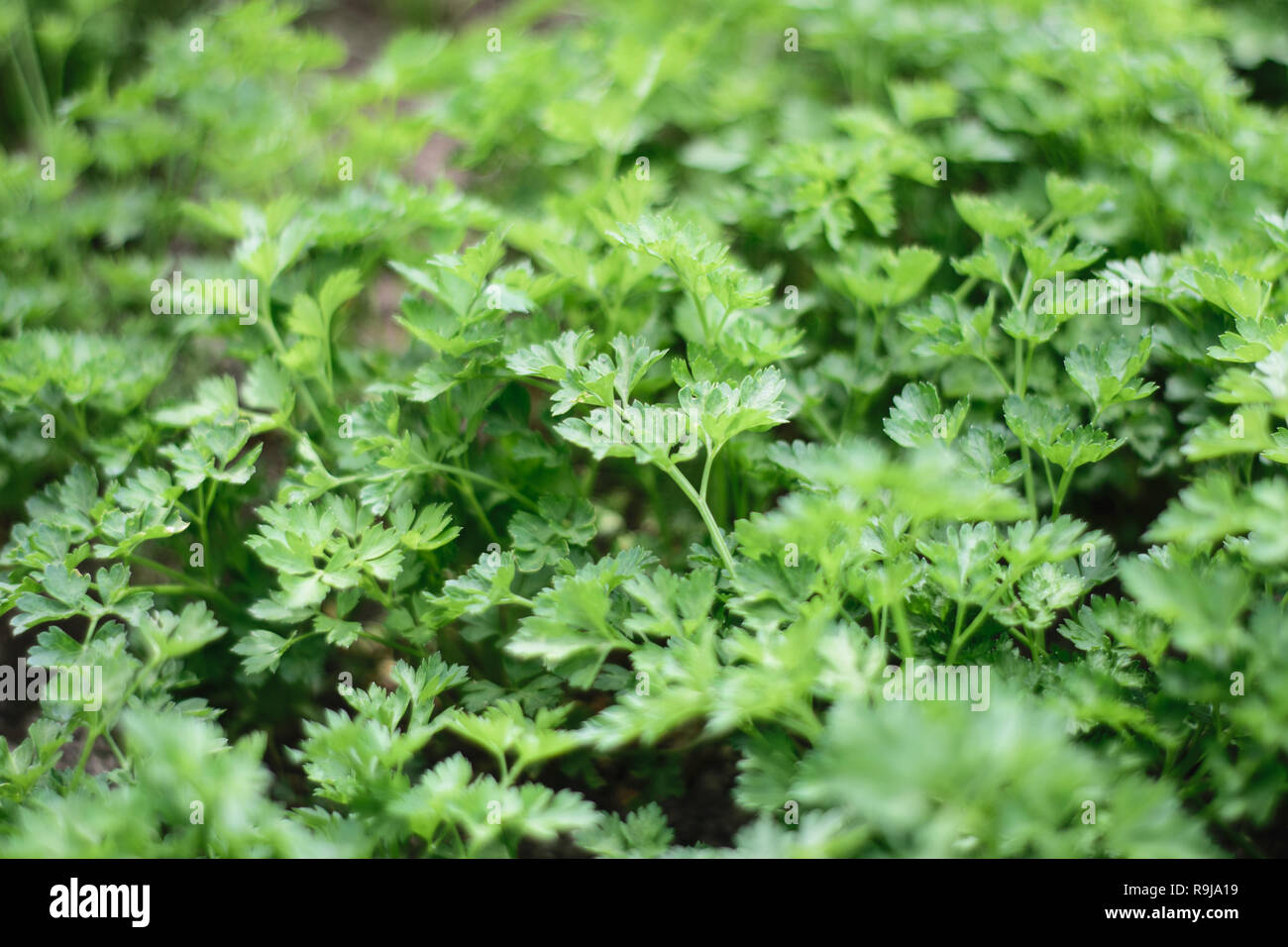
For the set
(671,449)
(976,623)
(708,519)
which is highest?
(671,449)

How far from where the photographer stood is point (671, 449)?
59.3 inches

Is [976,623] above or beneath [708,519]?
beneath

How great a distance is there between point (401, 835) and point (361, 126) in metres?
1.50

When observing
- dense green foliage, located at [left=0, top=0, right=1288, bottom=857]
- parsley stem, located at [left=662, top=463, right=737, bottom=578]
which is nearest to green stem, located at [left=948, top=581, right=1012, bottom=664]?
dense green foliage, located at [left=0, top=0, right=1288, bottom=857]

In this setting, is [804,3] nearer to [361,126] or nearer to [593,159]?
[593,159]

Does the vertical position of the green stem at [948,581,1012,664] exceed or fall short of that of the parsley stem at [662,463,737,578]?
it falls short

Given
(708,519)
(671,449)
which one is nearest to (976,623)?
(708,519)

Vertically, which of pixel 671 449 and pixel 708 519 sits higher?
pixel 671 449

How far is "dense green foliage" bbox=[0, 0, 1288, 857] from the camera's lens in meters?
1.10

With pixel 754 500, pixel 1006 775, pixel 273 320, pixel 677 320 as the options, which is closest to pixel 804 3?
pixel 677 320

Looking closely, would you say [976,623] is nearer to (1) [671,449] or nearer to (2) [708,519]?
(2) [708,519]

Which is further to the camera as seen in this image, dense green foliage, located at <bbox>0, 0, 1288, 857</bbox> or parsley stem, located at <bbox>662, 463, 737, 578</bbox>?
parsley stem, located at <bbox>662, 463, 737, 578</bbox>

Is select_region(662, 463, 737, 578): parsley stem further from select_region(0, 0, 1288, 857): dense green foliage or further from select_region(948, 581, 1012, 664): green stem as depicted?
select_region(948, 581, 1012, 664): green stem

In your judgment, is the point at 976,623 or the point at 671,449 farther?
the point at 671,449
